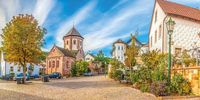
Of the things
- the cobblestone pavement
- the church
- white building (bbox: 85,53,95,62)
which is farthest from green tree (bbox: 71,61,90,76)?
the cobblestone pavement

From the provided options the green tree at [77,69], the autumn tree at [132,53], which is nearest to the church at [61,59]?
the green tree at [77,69]

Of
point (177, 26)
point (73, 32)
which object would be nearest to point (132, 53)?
point (177, 26)

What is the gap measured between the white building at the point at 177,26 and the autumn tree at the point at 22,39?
14.1m

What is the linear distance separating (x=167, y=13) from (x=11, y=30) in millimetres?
17880

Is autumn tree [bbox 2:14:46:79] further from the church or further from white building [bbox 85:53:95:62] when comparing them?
white building [bbox 85:53:95:62]

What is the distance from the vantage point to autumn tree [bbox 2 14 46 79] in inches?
1225

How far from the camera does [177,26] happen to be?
31.6 meters

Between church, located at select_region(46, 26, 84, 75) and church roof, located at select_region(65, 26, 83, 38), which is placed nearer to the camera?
church, located at select_region(46, 26, 84, 75)

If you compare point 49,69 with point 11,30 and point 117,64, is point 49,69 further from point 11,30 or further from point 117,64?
point 11,30

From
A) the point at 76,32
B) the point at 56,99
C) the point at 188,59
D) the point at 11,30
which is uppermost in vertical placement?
the point at 76,32

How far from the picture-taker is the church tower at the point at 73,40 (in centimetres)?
8025

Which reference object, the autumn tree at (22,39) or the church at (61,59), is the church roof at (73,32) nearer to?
the church at (61,59)

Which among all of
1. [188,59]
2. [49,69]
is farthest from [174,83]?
[49,69]

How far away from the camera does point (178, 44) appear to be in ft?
103
